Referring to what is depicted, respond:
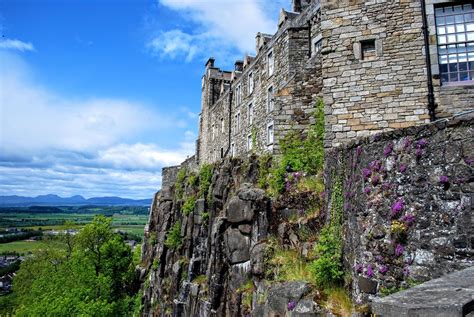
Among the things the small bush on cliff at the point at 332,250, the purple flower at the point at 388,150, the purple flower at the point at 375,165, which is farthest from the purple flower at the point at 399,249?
the small bush on cliff at the point at 332,250

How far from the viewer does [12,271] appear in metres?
68.7

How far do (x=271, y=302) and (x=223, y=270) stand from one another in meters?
6.36

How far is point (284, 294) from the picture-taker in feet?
28.7

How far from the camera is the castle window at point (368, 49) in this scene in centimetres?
1134

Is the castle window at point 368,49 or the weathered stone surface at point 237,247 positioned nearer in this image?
the castle window at point 368,49

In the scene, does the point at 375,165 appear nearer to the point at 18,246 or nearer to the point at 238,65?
the point at 238,65

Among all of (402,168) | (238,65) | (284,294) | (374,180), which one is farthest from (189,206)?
(402,168)

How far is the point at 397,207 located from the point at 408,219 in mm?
337

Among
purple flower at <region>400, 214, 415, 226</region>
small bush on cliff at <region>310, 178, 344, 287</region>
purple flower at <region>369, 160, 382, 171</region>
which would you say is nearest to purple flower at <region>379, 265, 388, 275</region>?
purple flower at <region>400, 214, 415, 226</region>

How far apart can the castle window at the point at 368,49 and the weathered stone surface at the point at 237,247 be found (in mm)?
7644

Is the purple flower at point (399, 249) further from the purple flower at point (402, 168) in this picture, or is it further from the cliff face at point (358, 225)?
the purple flower at point (402, 168)

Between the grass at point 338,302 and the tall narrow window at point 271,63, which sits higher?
the tall narrow window at point 271,63

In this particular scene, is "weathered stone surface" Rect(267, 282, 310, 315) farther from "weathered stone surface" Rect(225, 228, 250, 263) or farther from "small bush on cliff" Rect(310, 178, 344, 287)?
"weathered stone surface" Rect(225, 228, 250, 263)

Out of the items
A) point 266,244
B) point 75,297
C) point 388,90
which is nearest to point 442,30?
point 388,90
